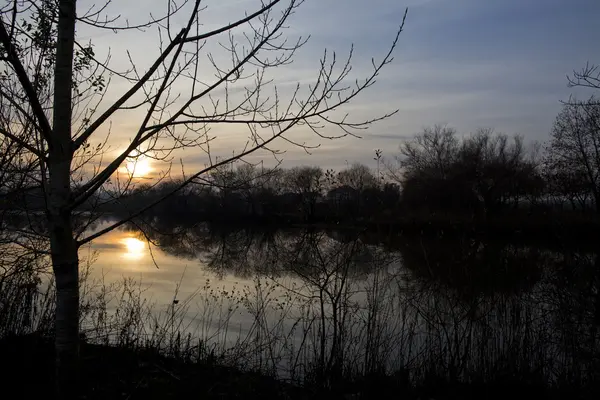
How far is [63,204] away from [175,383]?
235 cm

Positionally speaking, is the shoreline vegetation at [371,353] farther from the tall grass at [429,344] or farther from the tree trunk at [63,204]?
the tree trunk at [63,204]

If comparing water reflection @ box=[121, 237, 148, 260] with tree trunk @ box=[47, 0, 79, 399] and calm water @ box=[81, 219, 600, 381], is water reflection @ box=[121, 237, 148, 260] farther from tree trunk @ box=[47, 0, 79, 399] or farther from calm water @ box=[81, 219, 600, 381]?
tree trunk @ box=[47, 0, 79, 399]

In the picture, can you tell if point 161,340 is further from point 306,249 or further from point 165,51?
point 165,51

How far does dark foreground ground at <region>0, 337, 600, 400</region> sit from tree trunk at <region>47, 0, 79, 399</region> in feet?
2.41

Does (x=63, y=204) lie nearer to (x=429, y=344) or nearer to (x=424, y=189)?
(x=429, y=344)

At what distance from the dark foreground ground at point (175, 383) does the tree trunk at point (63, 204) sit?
0.73 m

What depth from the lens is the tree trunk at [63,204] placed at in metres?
3.28

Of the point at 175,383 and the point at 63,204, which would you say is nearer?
the point at 63,204

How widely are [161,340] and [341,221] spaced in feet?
9.94

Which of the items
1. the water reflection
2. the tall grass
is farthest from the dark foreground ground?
the water reflection

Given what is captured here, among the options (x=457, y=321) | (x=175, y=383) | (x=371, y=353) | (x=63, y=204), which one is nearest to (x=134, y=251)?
(x=371, y=353)

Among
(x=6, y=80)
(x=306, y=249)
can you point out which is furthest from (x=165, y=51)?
(x=306, y=249)

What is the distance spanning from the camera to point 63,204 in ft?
10.8

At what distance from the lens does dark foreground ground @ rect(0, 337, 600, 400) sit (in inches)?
174
